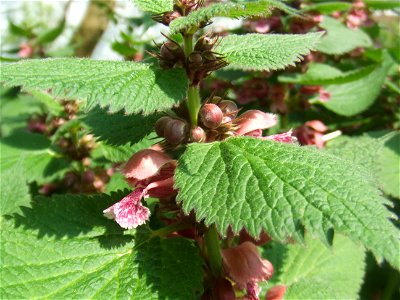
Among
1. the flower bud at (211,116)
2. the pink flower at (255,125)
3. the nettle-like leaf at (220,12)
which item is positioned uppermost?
the nettle-like leaf at (220,12)

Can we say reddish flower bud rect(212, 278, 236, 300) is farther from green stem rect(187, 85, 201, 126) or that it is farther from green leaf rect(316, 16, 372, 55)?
green leaf rect(316, 16, 372, 55)

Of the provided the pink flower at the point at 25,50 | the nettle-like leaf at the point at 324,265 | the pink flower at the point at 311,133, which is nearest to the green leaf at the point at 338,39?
the pink flower at the point at 311,133

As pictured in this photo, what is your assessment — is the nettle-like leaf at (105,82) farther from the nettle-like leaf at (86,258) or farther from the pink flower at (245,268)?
the pink flower at (245,268)

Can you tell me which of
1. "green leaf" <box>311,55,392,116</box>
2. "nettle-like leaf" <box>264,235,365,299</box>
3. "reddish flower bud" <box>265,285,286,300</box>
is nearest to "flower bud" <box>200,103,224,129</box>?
"reddish flower bud" <box>265,285,286,300</box>

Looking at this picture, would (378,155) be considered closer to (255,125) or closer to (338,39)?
(255,125)

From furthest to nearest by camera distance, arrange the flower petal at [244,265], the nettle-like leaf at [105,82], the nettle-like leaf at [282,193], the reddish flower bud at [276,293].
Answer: the reddish flower bud at [276,293] < the flower petal at [244,265] < the nettle-like leaf at [105,82] < the nettle-like leaf at [282,193]

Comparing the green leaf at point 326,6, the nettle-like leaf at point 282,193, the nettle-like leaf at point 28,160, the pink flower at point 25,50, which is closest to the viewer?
the nettle-like leaf at point 282,193

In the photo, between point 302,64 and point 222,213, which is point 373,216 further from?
point 302,64
